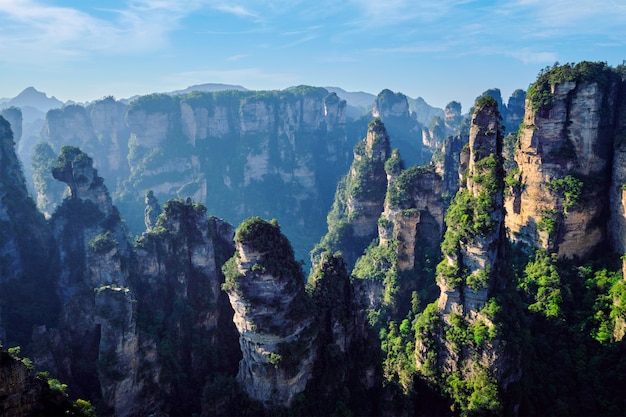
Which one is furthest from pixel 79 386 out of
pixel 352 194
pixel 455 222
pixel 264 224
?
A: pixel 352 194

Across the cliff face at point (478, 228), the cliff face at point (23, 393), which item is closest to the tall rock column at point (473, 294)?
the cliff face at point (478, 228)

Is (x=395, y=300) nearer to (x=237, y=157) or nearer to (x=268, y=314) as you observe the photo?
(x=268, y=314)

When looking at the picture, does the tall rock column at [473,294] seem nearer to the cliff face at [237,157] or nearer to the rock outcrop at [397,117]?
the cliff face at [237,157]

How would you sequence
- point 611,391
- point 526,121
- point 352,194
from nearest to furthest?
point 611,391, point 526,121, point 352,194

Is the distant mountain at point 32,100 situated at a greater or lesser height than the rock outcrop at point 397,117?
greater

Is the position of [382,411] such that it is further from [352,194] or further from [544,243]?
[352,194]

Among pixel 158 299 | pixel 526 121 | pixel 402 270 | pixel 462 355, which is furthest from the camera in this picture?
pixel 402 270
